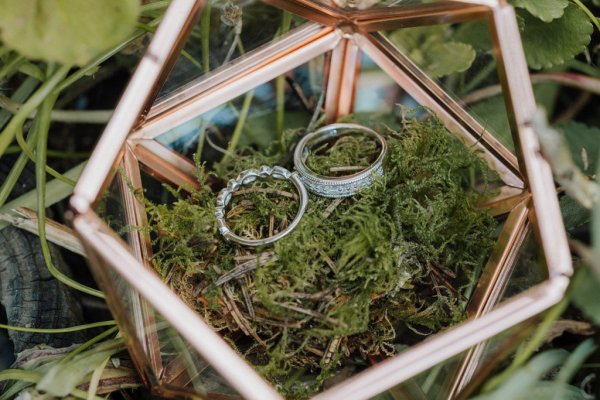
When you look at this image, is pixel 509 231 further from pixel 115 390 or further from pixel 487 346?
pixel 115 390

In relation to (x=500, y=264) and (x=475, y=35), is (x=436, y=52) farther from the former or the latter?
(x=500, y=264)

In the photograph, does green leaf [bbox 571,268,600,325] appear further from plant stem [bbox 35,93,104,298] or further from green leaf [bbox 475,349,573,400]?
plant stem [bbox 35,93,104,298]

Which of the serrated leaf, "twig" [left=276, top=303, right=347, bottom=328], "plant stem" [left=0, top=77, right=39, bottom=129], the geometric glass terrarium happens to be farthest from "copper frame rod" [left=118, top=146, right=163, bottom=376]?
the serrated leaf

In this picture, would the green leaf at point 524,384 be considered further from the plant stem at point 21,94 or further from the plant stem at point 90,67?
the plant stem at point 21,94

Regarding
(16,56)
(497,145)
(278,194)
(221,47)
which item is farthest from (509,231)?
(16,56)

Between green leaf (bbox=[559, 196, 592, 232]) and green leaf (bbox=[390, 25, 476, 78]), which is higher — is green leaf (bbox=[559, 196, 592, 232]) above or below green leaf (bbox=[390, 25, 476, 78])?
below

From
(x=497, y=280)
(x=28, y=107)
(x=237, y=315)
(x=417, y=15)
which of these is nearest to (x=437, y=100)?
(x=417, y=15)

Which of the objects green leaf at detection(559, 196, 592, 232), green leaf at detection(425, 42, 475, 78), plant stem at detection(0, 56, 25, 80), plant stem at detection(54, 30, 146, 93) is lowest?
green leaf at detection(559, 196, 592, 232)

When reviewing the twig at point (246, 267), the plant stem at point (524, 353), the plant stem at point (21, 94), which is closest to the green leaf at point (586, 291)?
the plant stem at point (524, 353)
